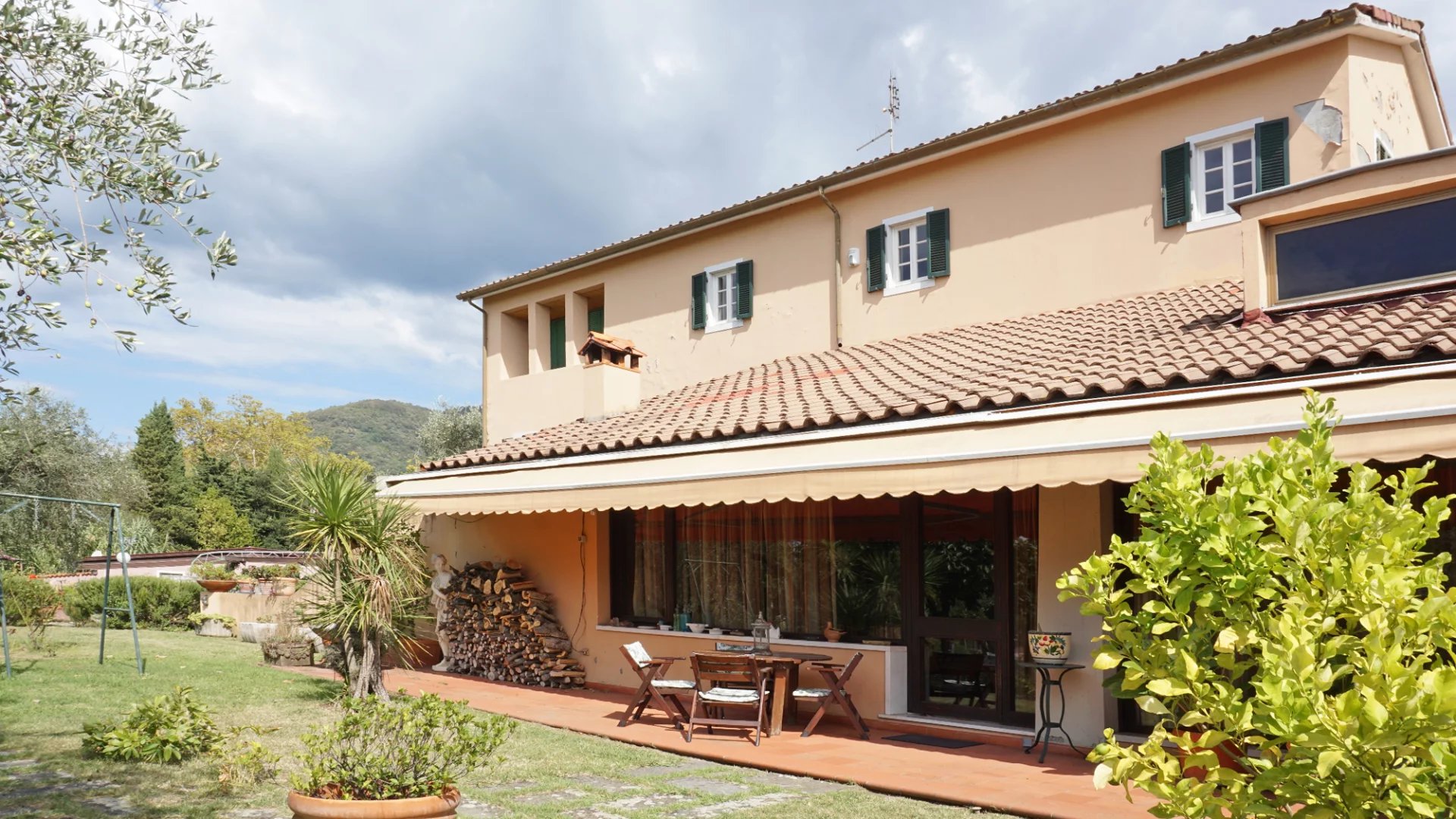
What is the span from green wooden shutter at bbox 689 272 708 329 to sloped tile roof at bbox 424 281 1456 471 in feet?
6.74

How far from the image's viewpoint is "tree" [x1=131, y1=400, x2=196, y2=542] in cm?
5403

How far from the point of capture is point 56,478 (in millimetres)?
37344

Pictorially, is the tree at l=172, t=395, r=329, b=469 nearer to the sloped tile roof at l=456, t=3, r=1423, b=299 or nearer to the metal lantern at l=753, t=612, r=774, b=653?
the sloped tile roof at l=456, t=3, r=1423, b=299

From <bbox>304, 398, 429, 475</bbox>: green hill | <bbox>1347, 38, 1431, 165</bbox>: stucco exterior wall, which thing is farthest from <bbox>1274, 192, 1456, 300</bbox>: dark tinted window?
<bbox>304, 398, 429, 475</bbox>: green hill

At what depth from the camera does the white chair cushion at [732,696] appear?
11273mm

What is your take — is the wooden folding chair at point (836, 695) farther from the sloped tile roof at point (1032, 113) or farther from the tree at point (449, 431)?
the tree at point (449, 431)

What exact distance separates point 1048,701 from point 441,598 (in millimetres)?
10985

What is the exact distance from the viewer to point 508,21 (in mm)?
11789

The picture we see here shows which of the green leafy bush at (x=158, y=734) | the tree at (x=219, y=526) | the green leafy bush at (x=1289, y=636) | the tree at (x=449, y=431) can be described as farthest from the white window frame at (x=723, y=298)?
the tree at (x=219, y=526)

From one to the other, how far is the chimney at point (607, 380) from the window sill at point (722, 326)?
4.93 ft

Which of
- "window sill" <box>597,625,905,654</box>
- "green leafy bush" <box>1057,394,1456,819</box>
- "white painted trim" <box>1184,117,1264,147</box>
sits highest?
"white painted trim" <box>1184,117,1264,147</box>

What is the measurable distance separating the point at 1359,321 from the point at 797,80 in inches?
387

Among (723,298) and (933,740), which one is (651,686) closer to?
(933,740)

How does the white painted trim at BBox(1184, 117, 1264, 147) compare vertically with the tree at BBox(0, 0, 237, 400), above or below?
above
